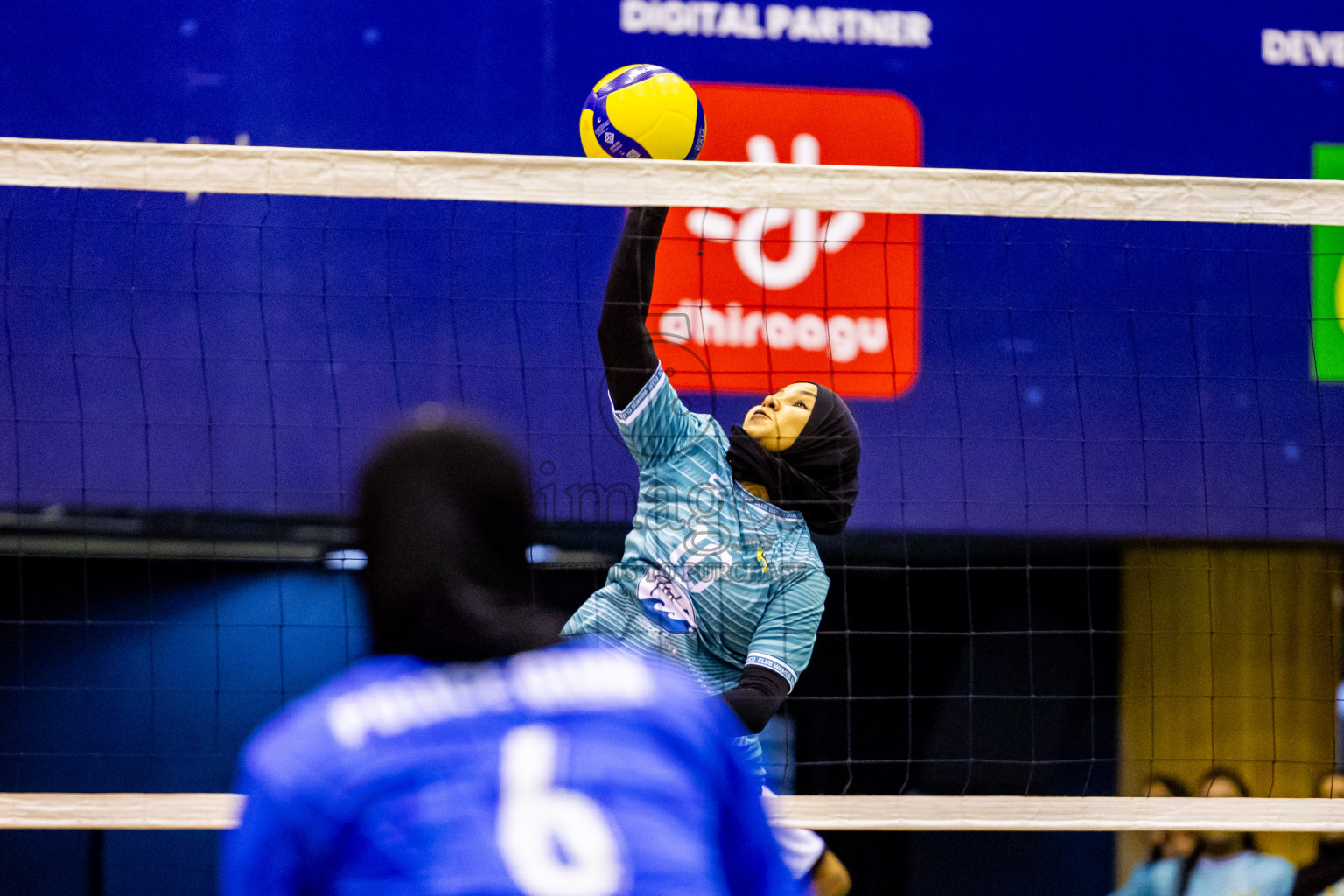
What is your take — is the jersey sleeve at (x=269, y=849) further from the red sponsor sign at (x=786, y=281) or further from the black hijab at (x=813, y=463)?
the red sponsor sign at (x=786, y=281)

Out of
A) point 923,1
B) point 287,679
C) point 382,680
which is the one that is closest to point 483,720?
point 382,680

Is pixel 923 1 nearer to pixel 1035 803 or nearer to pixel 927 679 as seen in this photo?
pixel 927 679

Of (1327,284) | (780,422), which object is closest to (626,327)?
(780,422)

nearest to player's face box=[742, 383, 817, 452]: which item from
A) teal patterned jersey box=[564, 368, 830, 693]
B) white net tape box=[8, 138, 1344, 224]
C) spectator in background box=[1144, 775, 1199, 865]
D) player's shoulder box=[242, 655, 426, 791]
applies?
teal patterned jersey box=[564, 368, 830, 693]

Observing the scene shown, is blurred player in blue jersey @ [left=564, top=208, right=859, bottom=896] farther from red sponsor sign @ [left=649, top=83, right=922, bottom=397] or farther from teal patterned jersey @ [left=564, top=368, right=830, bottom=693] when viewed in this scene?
red sponsor sign @ [left=649, top=83, right=922, bottom=397]

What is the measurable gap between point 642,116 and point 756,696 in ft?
4.64

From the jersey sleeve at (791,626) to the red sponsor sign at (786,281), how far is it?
958mm

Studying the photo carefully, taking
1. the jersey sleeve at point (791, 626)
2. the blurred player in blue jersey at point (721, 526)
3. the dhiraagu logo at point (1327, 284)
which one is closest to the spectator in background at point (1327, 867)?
the dhiraagu logo at point (1327, 284)

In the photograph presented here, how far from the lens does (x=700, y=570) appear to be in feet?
9.32

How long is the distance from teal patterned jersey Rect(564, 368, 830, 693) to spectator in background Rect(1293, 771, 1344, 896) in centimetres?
203

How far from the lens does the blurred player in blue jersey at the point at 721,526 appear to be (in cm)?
277

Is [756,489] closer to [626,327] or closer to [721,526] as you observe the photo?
[721,526]

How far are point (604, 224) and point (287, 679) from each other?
1737 millimetres

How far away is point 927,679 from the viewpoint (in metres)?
3.90
